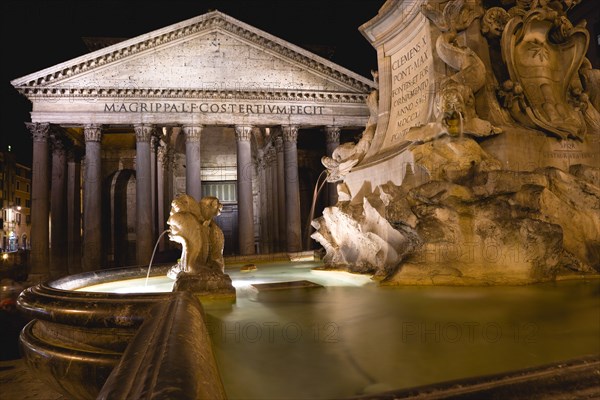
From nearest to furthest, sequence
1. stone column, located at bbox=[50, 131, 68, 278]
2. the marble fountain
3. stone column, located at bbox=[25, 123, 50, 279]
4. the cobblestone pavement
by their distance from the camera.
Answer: the marble fountain
the cobblestone pavement
stone column, located at bbox=[25, 123, 50, 279]
stone column, located at bbox=[50, 131, 68, 278]

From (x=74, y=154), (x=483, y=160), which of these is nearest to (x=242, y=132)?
(x=74, y=154)

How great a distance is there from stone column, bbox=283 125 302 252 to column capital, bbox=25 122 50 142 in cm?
1067

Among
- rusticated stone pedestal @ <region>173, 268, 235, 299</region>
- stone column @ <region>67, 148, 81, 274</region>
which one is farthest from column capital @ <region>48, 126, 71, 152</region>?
rusticated stone pedestal @ <region>173, 268, 235, 299</region>

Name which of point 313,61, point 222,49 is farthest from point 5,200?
point 313,61

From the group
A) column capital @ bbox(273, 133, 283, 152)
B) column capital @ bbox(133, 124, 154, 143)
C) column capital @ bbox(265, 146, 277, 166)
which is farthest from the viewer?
column capital @ bbox(265, 146, 277, 166)

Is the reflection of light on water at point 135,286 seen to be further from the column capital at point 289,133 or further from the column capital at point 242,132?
the column capital at point 289,133

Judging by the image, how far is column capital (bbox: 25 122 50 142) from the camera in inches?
719

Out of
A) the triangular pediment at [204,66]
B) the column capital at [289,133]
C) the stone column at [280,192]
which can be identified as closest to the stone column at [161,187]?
the triangular pediment at [204,66]

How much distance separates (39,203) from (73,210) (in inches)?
204

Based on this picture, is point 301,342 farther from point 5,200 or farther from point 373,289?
point 5,200

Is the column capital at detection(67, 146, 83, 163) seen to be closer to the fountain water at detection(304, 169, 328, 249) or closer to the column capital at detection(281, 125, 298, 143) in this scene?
the column capital at detection(281, 125, 298, 143)

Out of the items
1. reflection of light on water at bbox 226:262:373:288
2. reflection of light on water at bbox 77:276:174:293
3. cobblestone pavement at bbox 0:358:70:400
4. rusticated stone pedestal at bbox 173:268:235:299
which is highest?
rusticated stone pedestal at bbox 173:268:235:299

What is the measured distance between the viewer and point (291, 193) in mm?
19891

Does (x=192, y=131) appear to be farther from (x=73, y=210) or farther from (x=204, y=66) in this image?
(x=73, y=210)
